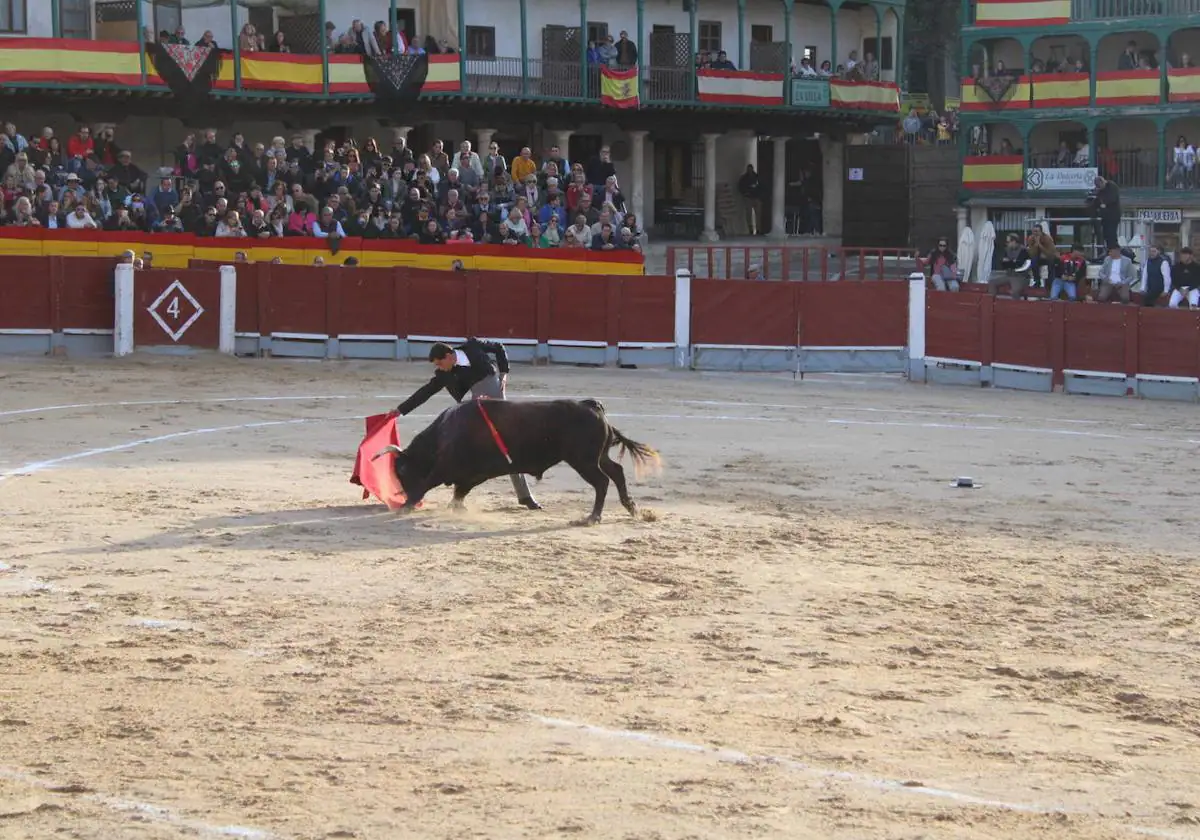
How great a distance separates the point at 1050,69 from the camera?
142ft

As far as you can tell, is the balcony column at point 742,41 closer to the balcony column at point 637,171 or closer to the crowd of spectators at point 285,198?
the balcony column at point 637,171

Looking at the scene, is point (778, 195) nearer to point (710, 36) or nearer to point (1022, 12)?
point (710, 36)

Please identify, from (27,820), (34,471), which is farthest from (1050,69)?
(27,820)

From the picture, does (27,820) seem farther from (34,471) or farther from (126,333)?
(126,333)

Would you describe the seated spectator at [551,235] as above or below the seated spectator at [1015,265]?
above

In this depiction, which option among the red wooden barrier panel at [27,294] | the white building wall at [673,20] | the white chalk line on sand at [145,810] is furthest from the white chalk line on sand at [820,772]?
the white building wall at [673,20]

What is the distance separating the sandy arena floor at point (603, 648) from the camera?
7.38 meters

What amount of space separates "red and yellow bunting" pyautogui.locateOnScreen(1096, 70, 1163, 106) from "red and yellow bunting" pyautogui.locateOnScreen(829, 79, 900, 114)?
14.9ft

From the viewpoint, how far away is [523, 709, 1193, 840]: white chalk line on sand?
7375 millimetres

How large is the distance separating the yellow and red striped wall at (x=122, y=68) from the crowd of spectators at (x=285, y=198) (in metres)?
3.62

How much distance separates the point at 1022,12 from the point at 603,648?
119ft

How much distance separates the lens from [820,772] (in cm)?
780

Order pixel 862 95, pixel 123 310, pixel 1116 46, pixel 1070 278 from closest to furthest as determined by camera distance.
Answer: pixel 123 310 → pixel 1070 278 → pixel 862 95 → pixel 1116 46

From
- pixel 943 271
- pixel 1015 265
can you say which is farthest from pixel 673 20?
pixel 943 271
